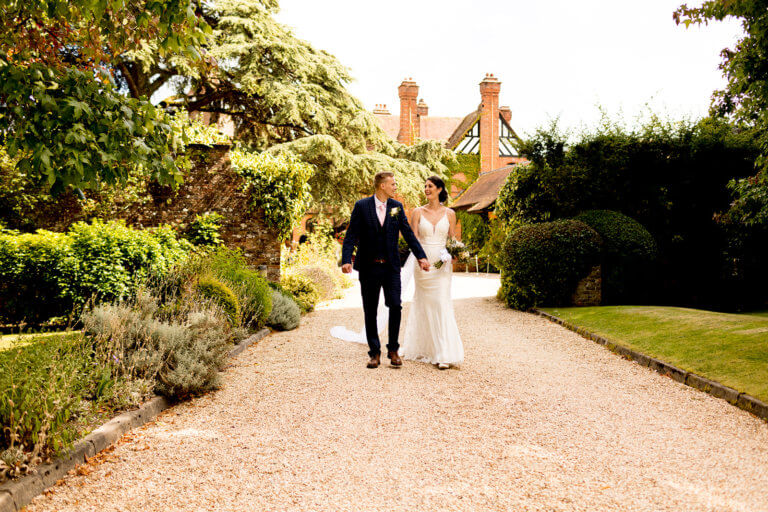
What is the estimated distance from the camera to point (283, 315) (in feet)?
31.7

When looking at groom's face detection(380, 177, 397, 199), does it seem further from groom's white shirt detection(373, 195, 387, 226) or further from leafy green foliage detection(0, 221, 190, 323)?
leafy green foliage detection(0, 221, 190, 323)

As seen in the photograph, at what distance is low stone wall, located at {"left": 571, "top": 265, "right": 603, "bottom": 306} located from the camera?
12938 millimetres

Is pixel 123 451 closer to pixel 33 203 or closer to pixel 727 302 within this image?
pixel 33 203

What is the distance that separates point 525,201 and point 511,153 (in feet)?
87.3

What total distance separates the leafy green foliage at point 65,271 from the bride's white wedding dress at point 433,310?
3.82 metres

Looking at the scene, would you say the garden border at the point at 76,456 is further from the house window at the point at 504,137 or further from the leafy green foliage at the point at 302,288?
the house window at the point at 504,137

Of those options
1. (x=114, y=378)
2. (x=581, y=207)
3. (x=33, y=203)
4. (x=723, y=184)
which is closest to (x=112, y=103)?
(x=114, y=378)

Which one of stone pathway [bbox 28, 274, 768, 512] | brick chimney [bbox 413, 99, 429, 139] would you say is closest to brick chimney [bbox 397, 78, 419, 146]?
brick chimney [bbox 413, 99, 429, 139]

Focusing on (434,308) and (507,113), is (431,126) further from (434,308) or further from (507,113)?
(434,308)

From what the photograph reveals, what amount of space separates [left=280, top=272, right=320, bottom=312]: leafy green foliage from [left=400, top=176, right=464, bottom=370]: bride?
589cm

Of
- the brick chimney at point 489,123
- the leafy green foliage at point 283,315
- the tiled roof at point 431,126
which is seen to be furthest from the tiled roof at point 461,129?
the leafy green foliage at point 283,315

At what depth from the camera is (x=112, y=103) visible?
402cm

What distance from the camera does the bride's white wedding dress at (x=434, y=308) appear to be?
21.5 ft

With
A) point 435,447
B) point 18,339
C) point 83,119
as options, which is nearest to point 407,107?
point 18,339
